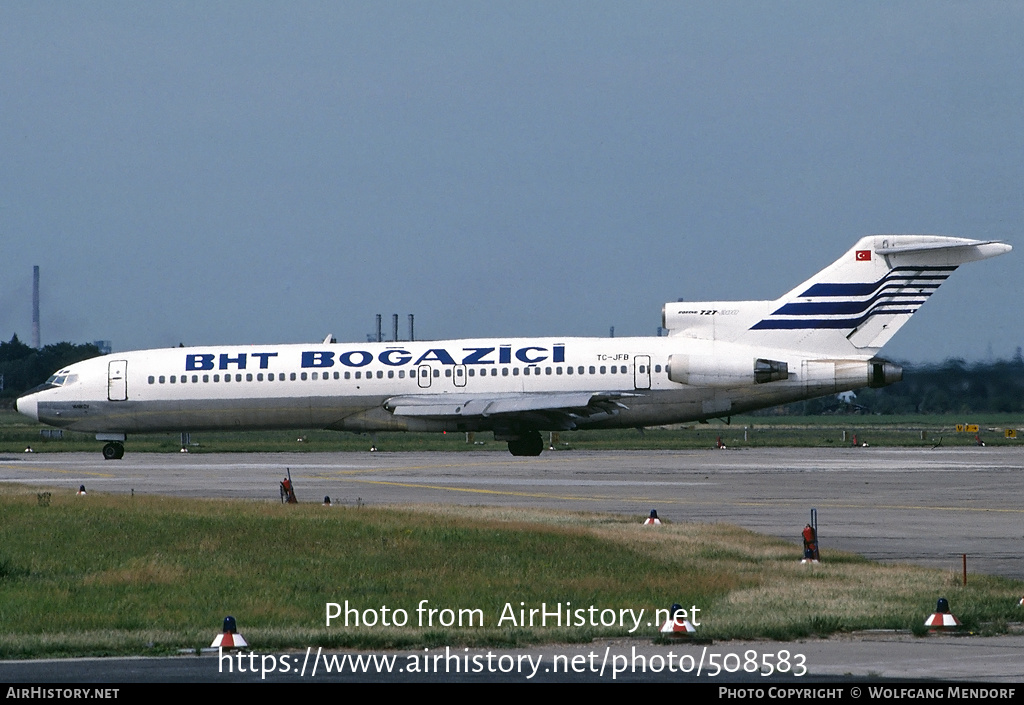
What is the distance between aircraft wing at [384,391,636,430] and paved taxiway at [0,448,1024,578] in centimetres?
147

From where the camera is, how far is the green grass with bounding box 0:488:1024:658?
13.5 meters

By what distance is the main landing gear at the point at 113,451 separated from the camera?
47403 millimetres

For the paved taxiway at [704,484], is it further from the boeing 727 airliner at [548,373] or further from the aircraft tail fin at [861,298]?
the aircraft tail fin at [861,298]

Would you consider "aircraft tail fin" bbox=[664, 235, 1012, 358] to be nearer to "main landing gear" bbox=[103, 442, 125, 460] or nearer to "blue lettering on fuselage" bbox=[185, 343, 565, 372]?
"blue lettering on fuselage" bbox=[185, 343, 565, 372]

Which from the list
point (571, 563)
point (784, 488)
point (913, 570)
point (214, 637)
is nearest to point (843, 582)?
point (913, 570)

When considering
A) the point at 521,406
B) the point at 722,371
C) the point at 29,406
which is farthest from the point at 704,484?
the point at 29,406

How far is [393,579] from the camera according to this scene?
17.1 metres

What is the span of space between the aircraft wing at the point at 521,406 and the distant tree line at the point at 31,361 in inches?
2607

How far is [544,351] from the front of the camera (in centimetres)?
4675

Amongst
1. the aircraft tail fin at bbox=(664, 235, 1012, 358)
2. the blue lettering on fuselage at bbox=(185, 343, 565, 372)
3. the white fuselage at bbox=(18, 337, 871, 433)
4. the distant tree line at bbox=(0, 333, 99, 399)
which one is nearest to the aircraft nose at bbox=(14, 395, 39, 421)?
the white fuselage at bbox=(18, 337, 871, 433)

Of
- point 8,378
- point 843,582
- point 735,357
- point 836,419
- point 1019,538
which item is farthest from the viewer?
point 8,378
